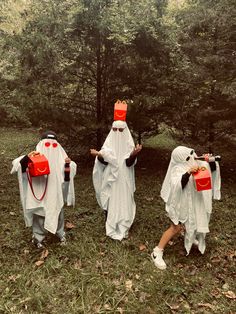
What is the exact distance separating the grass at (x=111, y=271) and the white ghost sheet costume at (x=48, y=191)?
69 cm

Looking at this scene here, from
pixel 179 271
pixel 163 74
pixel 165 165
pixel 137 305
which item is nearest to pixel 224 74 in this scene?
pixel 163 74

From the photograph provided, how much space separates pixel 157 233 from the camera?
782 cm

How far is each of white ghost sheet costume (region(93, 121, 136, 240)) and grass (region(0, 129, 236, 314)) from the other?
346 millimetres

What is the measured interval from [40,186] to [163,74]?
21.5 ft

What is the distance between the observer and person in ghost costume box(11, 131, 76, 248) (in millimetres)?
6711

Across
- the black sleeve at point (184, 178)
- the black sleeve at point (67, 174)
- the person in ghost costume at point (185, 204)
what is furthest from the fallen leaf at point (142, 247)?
the black sleeve at point (67, 174)

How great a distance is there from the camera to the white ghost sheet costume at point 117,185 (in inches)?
296

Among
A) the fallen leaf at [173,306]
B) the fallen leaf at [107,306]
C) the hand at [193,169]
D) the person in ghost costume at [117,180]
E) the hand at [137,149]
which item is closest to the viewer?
the fallen leaf at [107,306]

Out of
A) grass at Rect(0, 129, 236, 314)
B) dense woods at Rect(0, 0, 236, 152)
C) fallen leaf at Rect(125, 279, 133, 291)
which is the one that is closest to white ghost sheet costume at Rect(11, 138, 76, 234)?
grass at Rect(0, 129, 236, 314)

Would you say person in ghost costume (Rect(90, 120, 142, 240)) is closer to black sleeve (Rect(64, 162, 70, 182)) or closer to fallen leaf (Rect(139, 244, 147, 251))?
fallen leaf (Rect(139, 244, 147, 251))

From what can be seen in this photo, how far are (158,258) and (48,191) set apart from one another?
2.49 metres

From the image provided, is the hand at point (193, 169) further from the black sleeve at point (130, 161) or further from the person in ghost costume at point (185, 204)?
the black sleeve at point (130, 161)

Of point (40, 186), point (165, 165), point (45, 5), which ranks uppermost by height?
point (45, 5)

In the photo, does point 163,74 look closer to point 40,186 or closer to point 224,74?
point 224,74
